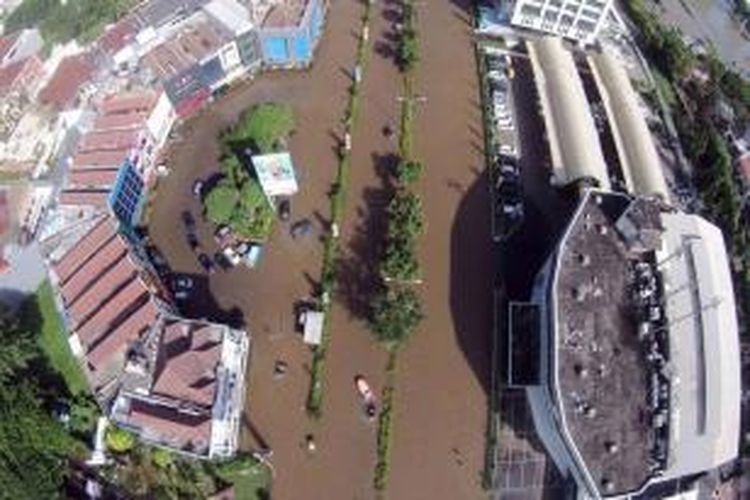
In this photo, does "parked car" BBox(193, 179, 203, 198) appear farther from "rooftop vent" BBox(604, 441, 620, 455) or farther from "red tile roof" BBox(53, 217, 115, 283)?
"rooftop vent" BBox(604, 441, 620, 455)

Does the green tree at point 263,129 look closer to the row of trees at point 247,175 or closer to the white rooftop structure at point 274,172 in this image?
the row of trees at point 247,175

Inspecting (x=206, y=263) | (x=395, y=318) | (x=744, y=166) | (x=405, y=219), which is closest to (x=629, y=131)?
(x=744, y=166)

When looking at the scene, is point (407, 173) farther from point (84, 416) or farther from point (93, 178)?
point (84, 416)

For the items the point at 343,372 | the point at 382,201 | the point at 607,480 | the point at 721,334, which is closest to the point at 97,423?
the point at 343,372

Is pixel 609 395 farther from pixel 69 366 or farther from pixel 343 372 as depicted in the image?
pixel 69 366

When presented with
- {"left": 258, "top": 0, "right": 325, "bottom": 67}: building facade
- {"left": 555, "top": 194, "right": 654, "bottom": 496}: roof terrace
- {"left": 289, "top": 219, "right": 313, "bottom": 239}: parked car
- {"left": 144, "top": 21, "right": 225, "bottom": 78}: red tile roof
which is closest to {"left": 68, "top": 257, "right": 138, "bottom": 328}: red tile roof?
{"left": 289, "top": 219, "right": 313, "bottom": 239}: parked car

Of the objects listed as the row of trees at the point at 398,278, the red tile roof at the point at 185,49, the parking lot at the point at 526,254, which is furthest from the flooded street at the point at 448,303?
the red tile roof at the point at 185,49

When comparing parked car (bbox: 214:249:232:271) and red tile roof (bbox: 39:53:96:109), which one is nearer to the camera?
parked car (bbox: 214:249:232:271)
